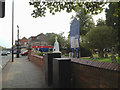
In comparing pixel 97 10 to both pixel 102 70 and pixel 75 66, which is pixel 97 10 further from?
pixel 102 70

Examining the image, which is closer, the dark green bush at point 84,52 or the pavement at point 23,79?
the pavement at point 23,79

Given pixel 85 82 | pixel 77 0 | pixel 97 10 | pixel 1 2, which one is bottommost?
pixel 85 82

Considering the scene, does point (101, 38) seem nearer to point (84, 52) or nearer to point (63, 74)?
point (84, 52)

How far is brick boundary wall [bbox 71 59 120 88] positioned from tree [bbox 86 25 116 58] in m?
12.6

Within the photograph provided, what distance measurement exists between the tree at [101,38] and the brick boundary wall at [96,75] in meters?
12.6

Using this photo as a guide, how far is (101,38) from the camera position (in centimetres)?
1678

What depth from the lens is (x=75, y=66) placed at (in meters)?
4.20

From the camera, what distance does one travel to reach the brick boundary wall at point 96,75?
264 cm

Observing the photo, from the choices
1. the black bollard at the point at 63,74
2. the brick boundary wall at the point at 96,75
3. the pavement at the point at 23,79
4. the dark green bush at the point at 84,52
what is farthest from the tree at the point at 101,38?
the black bollard at the point at 63,74

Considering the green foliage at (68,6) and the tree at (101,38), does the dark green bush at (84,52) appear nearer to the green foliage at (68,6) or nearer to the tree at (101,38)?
the tree at (101,38)

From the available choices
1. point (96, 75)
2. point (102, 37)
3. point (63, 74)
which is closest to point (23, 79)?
point (63, 74)

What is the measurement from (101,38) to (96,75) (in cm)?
1437

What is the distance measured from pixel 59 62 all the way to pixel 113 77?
1.67 meters

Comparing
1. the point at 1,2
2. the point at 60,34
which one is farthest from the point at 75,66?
the point at 60,34
